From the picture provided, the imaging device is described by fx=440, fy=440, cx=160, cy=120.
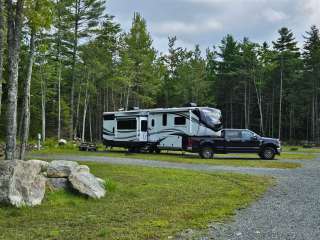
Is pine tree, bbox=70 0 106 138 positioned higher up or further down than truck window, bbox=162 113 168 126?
higher up

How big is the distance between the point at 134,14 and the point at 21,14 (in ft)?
121

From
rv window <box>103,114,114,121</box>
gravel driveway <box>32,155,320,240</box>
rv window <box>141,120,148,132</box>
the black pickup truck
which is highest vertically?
rv window <box>103,114,114,121</box>

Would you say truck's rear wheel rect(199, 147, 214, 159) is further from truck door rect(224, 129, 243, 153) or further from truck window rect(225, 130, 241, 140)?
truck window rect(225, 130, 241, 140)

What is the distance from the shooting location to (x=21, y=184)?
8.41 meters

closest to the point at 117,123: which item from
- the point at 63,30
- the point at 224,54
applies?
the point at 63,30

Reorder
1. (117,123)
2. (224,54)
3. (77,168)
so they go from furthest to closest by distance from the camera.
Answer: (224,54), (117,123), (77,168)

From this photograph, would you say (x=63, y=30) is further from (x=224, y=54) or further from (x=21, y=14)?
(x=224, y=54)

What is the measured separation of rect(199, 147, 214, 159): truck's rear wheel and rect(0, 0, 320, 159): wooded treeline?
14519 millimetres

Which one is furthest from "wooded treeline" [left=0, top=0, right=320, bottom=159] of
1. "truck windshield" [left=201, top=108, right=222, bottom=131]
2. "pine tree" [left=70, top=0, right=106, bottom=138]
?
"truck windshield" [left=201, top=108, right=222, bottom=131]

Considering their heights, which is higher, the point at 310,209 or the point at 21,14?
the point at 21,14

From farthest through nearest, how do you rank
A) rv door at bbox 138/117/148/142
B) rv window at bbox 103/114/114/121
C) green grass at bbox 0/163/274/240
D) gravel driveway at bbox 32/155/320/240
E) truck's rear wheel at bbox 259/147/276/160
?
rv window at bbox 103/114/114/121
rv door at bbox 138/117/148/142
truck's rear wheel at bbox 259/147/276/160
green grass at bbox 0/163/274/240
gravel driveway at bbox 32/155/320/240

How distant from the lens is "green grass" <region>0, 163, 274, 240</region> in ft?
21.8

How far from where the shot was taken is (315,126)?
179 ft

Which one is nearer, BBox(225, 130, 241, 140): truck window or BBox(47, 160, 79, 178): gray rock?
BBox(47, 160, 79, 178): gray rock
